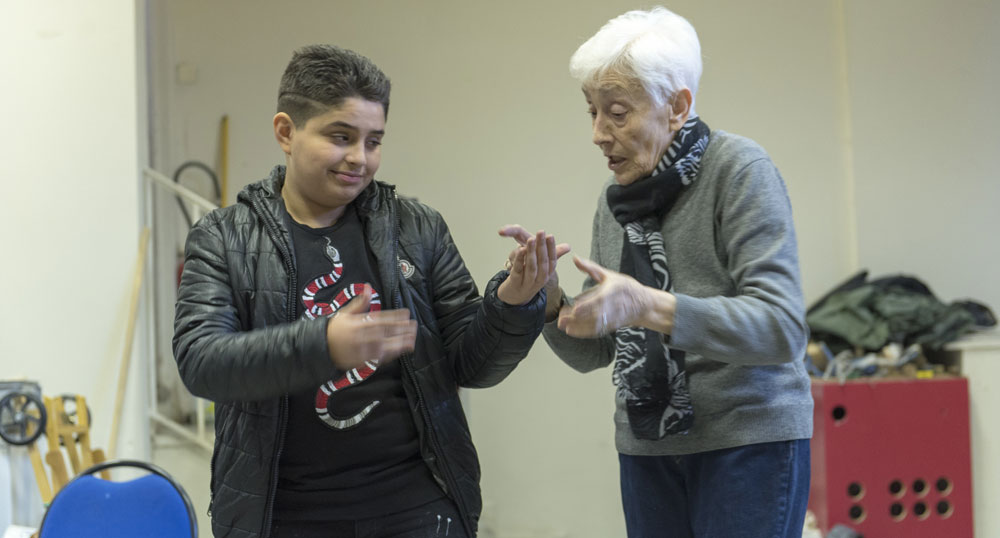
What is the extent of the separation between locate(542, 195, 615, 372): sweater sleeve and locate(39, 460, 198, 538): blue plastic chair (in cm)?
131

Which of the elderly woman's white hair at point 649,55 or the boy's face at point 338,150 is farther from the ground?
the elderly woman's white hair at point 649,55

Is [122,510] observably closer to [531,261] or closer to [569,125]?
[531,261]

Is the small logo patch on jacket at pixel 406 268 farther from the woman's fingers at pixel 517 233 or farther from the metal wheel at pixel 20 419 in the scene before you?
the metal wheel at pixel 20 419

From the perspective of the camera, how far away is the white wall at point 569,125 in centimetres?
405

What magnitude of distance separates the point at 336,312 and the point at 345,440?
20 centimetres

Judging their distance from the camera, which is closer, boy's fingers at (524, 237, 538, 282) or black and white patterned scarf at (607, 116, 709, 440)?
boy's fingers at (524, 237, 538, 282)

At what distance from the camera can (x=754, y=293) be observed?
1.33 metres

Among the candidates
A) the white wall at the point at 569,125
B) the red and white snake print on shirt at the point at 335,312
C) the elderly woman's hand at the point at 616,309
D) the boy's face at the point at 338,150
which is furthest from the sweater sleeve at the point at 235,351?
the white wall at the point at 569,125

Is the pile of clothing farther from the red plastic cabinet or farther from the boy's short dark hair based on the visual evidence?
the boy's short dark hair

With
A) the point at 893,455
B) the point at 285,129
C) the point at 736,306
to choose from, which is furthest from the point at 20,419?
the point at 893,455

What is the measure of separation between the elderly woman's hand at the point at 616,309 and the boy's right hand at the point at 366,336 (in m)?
0.24

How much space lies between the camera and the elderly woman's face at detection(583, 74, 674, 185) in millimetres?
1499

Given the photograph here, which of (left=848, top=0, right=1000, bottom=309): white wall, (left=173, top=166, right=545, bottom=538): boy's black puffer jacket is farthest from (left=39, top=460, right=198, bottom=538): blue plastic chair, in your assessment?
(left=848, top=0, right=1000, bottom=309): white wall

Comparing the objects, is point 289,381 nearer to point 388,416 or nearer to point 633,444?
point 388,416
